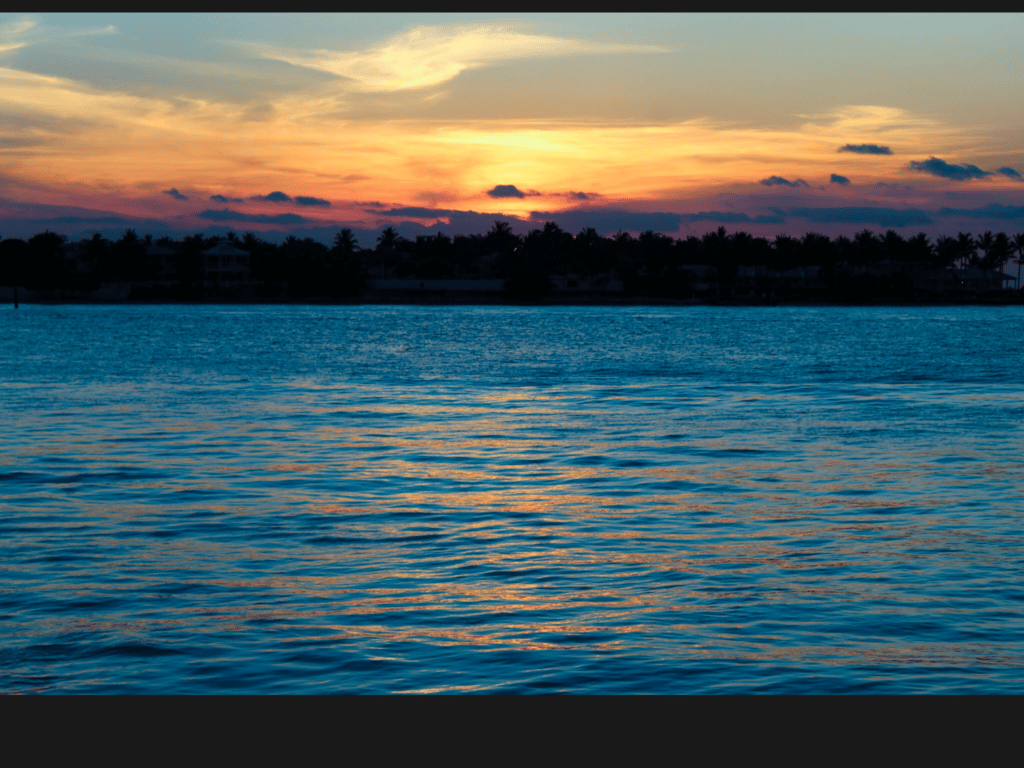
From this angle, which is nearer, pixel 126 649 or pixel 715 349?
pixel 126 649

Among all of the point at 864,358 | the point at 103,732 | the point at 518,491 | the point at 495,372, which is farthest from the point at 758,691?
the point at 864,358

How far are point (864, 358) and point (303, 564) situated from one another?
218ft

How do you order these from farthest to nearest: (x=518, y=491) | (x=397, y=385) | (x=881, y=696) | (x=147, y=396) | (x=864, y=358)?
(x=864, y=358), (x=397, y=385), (x=147, y=396), (x=518, y=491), (x=881, y=696)

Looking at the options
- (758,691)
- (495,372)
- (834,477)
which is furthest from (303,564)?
(495,372)

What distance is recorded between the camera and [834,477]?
21.0 meters

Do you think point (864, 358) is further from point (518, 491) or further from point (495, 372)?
point (518, 491)

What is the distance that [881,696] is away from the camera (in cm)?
851

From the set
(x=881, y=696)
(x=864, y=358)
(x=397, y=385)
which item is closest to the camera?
(x=881, y=696)

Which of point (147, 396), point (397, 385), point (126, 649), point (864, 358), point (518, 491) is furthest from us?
point (864, 358)

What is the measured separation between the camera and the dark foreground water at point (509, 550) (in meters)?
9.71

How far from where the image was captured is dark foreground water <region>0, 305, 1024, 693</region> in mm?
9711

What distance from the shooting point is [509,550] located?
1431 cm

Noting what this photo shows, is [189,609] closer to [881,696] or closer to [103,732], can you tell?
[103,732]

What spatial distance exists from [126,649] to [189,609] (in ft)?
4.36
